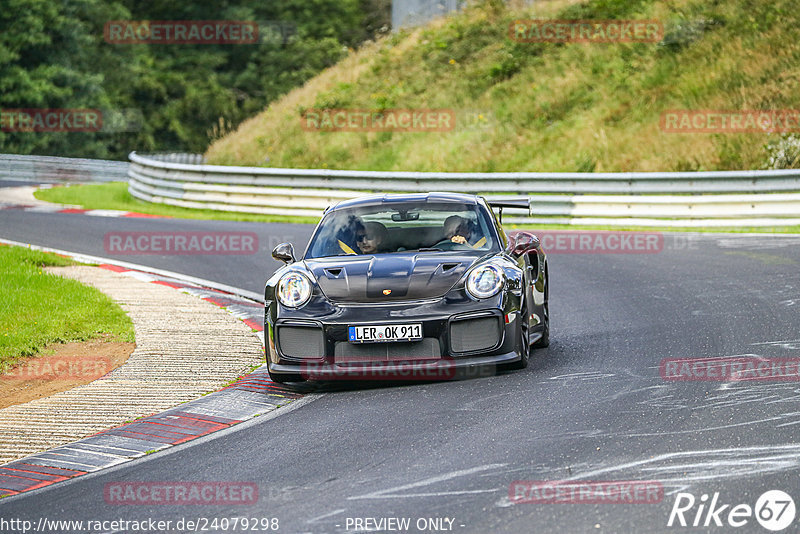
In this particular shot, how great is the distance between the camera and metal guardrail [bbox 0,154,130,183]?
1499 inches

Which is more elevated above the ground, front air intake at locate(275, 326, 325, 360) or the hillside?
the hillside

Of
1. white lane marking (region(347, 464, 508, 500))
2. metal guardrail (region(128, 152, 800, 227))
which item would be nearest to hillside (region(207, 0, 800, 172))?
metal guardrail (region(128, 152, 800, 227))

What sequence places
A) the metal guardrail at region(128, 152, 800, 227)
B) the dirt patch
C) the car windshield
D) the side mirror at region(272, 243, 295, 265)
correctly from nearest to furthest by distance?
the dirt patch
the side mirror at region(272, 243, 295, 265)
the car windshield
the metal guardrail at region(128, 152, 800, 227)

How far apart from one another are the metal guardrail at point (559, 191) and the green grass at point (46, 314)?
912 cm

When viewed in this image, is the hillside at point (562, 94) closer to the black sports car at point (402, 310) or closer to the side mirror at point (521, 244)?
the side mirror at point (521, 244)

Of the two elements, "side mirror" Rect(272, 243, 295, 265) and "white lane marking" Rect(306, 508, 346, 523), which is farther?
"side mirror" Rect(272, 243, 295, 265)

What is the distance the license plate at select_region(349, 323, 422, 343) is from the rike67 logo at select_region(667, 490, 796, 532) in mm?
2857

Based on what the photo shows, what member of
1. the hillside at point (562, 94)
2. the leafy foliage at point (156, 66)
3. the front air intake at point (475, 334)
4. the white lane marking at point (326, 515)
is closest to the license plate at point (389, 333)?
the front air intake at point (475, 334)

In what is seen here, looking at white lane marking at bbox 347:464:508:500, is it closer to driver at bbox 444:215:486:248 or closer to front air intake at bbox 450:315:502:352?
front air intake at bbox 450:315:502:352

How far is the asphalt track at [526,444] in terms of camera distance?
16.4ft

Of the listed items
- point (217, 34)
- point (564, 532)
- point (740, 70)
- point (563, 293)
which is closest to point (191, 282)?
point (563, 293)

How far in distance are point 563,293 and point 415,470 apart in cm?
669

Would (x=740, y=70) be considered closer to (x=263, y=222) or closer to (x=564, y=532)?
(x=263, y=222)

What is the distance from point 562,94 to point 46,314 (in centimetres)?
1922
